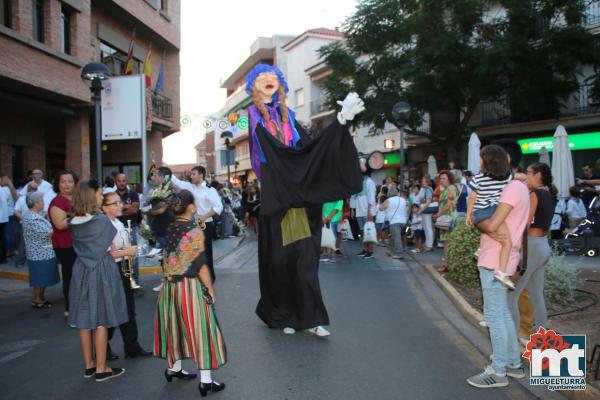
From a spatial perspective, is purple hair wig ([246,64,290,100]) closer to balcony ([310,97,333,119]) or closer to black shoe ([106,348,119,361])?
black shoe ([106,348,119,361])

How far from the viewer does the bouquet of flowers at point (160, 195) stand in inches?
285

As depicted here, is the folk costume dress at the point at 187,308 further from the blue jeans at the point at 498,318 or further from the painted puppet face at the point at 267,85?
the painted puppet face at the point at 267,85

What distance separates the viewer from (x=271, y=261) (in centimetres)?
541

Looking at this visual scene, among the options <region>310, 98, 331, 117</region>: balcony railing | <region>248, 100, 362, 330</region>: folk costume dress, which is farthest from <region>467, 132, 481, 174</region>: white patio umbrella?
<region>310, 98, 331, 117</region>: balcony railing

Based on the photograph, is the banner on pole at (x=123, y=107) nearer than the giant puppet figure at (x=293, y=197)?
No

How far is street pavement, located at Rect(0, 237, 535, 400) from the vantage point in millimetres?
3957

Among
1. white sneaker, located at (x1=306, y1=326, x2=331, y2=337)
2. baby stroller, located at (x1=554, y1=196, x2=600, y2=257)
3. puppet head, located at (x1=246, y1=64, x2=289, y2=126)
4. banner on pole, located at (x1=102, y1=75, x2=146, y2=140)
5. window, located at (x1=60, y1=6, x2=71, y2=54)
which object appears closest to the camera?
white sneaker, located at (x1=306, y1=326, x2=331, y2=337)

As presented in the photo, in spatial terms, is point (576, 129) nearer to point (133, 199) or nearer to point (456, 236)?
point (456, 236)

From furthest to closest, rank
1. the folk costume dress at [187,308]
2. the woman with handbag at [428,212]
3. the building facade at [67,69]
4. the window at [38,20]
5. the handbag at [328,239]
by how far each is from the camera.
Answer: the window at [38,20] → the building facade at [67,69] → the woman with handbag at [428,212] → the handbag at [328,239] → the folk costume dress at [187,308]

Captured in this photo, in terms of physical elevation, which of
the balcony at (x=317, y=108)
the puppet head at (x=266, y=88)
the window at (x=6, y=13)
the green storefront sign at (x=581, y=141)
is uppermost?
the balcony at (x=317, y=108)

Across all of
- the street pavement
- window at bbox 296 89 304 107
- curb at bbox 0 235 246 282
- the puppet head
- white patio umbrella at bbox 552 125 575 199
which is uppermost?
window at bbox 296 89 304 107

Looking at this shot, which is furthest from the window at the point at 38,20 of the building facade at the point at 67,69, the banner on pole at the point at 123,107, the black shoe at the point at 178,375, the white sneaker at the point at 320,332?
the black shoe at the point at 178,375

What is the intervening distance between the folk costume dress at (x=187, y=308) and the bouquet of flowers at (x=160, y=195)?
3413mm

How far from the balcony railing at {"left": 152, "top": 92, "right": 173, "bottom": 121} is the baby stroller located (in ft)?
49.2
